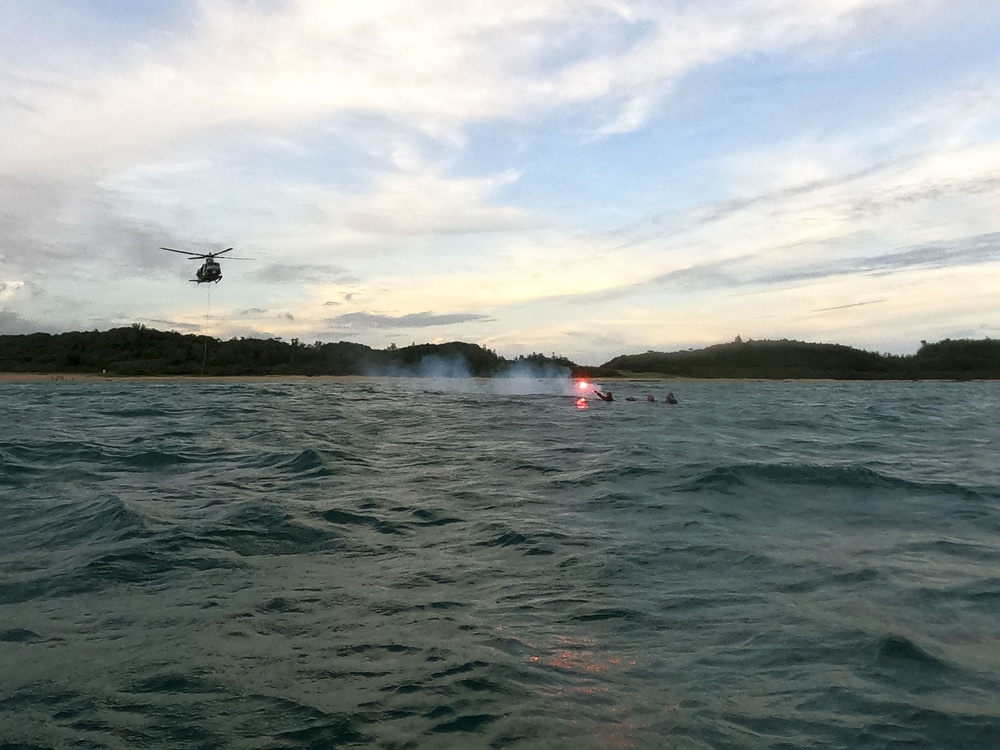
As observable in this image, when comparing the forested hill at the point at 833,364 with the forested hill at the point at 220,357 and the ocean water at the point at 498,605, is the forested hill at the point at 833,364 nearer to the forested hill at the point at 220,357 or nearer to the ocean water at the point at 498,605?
the forested hill at the point at 220,357

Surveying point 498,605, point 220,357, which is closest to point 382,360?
point 220,357

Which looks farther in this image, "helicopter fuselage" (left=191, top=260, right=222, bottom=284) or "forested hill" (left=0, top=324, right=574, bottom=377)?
"forested hill" (left=0, top=324, right=574, bottom=377)

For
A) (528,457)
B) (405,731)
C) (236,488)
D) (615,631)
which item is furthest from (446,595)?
(528,457)

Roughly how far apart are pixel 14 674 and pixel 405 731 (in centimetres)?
344

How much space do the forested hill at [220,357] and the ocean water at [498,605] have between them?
→ 8588 cm

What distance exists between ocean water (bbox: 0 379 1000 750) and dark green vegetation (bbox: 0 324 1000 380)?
87.1 m

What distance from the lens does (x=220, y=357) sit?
103062mm

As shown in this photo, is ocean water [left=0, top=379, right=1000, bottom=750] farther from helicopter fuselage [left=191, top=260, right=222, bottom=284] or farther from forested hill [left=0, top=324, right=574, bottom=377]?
forested hill [left=0, top=324, right=574, bottom=377]

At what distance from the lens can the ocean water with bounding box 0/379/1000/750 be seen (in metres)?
5.29

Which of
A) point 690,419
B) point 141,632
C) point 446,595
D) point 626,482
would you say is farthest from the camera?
point 690,419

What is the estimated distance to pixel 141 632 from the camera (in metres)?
6.85

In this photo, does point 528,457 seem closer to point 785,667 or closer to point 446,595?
point 446,595

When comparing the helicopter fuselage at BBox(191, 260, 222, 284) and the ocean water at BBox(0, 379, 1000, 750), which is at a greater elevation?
the helicopter fuselage at BBox(191, 260, 222, 284)

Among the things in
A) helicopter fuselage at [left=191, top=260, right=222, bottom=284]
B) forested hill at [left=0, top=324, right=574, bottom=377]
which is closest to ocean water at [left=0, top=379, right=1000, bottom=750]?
helicopter fuselage at [left=191, top=260, right=222, bottom=284]
